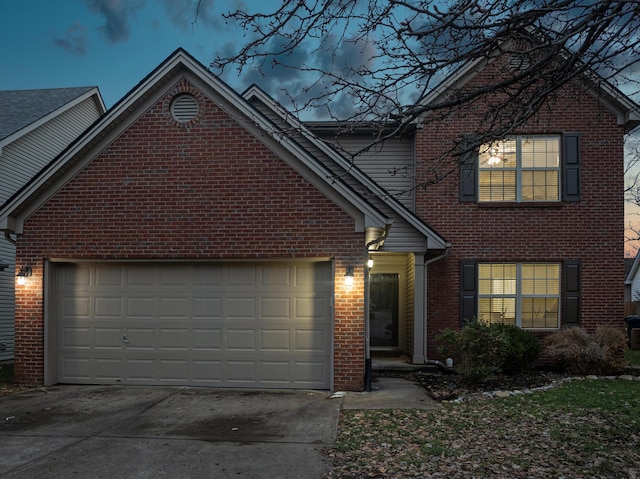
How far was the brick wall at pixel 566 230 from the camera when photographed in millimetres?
13586

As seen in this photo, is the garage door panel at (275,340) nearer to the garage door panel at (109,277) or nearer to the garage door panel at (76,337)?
the garage door panel at (109,277)

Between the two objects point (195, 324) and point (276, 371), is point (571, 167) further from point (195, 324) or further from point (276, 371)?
point (195, 324)

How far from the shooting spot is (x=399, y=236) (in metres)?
13.0

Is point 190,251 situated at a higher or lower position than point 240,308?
higher

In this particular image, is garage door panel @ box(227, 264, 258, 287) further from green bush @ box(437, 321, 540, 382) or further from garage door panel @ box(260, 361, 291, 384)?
green bush @ box(437, 321, 540, 382)

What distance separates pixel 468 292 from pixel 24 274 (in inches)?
381

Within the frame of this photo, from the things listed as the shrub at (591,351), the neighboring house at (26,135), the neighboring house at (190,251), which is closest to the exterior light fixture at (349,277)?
the neighboring house at (190,251)

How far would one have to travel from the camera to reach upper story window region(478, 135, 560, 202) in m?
13.7

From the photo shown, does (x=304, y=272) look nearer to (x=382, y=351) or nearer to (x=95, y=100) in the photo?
(x=382, y=351)

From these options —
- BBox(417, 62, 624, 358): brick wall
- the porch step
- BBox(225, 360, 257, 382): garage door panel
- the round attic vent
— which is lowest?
the porch step

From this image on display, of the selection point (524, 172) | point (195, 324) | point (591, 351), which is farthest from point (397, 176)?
point (195, 324)

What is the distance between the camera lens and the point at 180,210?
1026 cm

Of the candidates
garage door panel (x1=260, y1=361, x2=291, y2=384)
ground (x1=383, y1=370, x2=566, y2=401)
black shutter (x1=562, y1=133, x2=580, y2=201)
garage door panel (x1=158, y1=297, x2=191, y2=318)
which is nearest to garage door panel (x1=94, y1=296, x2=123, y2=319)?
garage door panel (x1=158, y1=297, x2=191, y2=318)

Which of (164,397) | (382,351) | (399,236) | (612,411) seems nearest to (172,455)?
(164,397)
